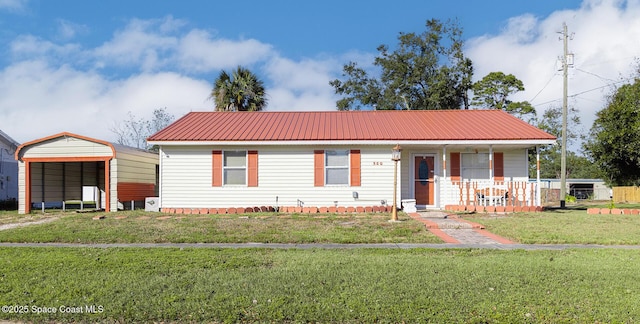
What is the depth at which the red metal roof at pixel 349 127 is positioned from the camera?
16.1 meters

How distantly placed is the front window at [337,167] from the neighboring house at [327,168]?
0.03 m

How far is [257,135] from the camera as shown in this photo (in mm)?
16438

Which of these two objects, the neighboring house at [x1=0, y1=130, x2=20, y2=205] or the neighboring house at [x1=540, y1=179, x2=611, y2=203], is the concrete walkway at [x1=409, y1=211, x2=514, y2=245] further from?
the neighboring house at [x1=540, y1=179, x2=611, y2=203]

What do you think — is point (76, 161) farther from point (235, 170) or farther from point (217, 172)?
point (235, 170)

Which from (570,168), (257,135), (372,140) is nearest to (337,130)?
(372,140)

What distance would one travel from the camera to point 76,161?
16719 mm

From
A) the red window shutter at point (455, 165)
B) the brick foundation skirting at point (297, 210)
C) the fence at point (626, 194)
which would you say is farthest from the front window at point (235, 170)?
the fence at point (626, 194)

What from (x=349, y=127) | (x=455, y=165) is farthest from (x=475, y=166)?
(x=349, y=127)

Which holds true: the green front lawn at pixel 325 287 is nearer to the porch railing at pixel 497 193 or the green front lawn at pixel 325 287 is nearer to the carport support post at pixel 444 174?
the porch railing at pixel 497 193

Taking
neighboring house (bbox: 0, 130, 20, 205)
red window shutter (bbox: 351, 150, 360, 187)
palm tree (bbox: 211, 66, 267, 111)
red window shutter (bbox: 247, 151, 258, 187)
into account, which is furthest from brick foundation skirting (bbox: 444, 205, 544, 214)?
neighboring house (bbox: 0, 130, 20, 205)

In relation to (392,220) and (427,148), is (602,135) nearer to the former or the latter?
(427,148)

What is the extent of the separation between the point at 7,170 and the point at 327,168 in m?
16.6

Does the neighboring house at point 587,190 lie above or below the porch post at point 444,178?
below

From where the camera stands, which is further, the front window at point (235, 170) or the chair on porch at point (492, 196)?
the front window at point (235, 170)
